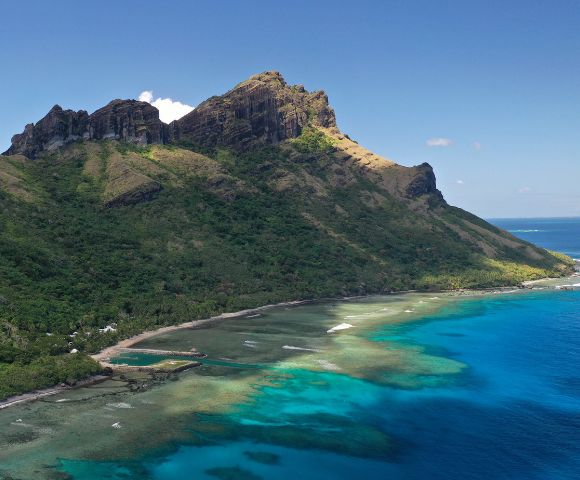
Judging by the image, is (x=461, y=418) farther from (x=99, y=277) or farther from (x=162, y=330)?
(x=99, y=277)

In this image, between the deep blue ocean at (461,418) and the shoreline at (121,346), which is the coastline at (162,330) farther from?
the deep blue ocean at (461,418)

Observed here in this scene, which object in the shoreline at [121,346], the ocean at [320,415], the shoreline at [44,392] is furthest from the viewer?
the shoreline at [121,346]

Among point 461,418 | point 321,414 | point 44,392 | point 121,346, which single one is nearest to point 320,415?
point 321,414

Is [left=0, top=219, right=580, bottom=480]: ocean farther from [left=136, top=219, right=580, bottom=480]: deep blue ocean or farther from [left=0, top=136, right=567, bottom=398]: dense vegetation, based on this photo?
[left=0, top=136, right=567, bottom=398]: dense vegetation

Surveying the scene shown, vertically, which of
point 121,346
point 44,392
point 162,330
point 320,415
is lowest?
point 320,415

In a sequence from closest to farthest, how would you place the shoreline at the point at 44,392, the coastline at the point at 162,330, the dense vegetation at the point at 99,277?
the shoreline at the point at 44,392
the dense vegetation at the point at 99,277
the coastline at the point at 162,330

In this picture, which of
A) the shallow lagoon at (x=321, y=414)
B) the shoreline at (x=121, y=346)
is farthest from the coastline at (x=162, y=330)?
the shallow lagoon at (x=321, y=414)
